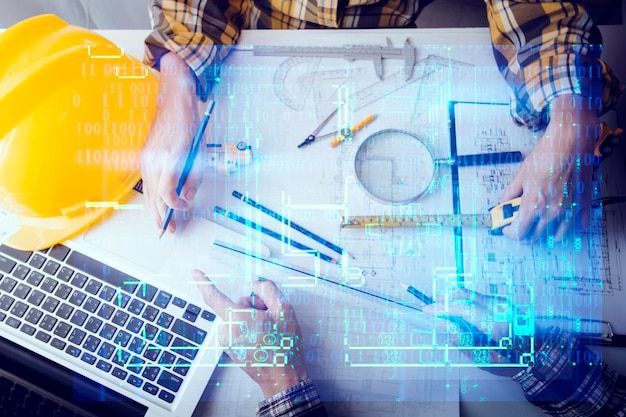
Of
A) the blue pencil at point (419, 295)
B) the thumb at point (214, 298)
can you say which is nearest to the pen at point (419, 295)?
the blue pencil at point (419, 295)

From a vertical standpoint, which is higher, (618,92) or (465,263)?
(618,92)

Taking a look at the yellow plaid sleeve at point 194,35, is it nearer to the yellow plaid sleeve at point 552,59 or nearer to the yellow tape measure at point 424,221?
the yellow tape measure at point 424,221

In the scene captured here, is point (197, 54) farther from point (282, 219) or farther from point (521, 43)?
point (521, 43)

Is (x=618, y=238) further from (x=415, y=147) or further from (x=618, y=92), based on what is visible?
(x=415, y=147)

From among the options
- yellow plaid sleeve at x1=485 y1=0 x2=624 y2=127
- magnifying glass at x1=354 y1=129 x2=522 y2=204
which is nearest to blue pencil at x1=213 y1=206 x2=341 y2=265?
magnifying glass at x1=354 y1=129 x2=522 y2=204

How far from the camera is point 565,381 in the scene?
25.7 inches

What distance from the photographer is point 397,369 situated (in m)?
0.66

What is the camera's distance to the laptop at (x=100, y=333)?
64cm

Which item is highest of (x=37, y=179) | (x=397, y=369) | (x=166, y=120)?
(x=166, y=120)

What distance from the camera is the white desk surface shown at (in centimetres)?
66

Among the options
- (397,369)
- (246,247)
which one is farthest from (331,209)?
(397,369)

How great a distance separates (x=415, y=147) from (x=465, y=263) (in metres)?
0.18

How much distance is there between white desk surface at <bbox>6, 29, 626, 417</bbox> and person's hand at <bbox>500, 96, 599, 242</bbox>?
4cm

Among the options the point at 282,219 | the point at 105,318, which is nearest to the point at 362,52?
the point at 282,219
